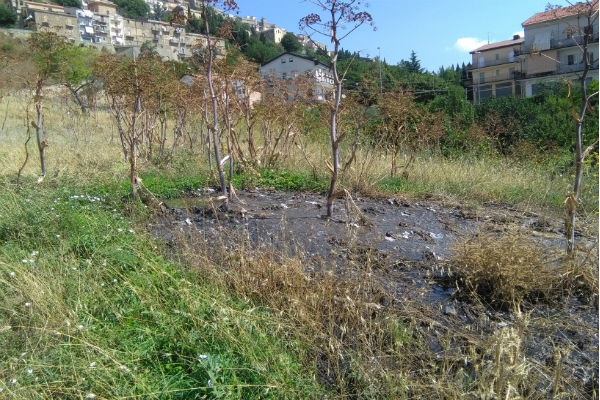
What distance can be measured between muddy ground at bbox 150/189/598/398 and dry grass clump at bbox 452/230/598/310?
0.09 meters

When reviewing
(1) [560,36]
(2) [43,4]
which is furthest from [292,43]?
(2) [43,4]

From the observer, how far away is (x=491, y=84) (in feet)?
143

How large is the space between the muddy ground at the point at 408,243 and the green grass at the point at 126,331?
66 cm

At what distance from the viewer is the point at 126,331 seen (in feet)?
9.45

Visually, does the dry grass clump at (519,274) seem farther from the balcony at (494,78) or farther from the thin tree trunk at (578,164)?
the balcony at (494,78)

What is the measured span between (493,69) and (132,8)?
6908 cm

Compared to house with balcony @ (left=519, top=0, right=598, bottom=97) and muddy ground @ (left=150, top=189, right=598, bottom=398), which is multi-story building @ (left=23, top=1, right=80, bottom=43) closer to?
house with balcony @ (left=519, top=0, right=598, bottom=97)

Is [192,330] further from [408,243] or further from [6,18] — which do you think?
[6,18]

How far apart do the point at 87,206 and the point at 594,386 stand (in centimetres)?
450

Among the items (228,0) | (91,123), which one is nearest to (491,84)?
(91,123)

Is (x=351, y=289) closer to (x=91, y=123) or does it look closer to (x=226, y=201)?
(x=226, y=201)

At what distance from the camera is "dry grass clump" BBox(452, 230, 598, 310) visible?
3.24 m

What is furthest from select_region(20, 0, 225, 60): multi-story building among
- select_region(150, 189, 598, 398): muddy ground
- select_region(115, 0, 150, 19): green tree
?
select_region(150, 189, 598, 398): muddy ground

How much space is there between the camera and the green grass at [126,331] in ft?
7.98
